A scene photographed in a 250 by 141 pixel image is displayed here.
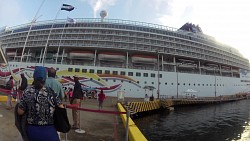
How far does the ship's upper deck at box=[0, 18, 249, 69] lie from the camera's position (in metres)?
37.5

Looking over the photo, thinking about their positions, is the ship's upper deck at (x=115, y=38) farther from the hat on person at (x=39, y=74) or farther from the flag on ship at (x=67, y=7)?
the hat on person at (x=39, y=74)

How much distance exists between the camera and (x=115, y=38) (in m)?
38.1

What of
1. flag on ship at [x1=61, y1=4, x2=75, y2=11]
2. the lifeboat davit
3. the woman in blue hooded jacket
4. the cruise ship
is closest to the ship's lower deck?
the cruise ship

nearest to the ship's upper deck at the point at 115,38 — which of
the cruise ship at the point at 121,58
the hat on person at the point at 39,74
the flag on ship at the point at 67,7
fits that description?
the cruise ship at the point at 121,58

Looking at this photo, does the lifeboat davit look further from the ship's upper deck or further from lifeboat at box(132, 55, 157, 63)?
lifeboat at box(132, 55, 157, 63)

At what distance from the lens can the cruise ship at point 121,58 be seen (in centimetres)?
3466

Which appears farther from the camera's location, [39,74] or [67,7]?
[67,7]

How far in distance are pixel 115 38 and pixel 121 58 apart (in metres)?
4.18

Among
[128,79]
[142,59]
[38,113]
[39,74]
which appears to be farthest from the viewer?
[142,59]

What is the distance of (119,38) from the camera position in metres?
38.2

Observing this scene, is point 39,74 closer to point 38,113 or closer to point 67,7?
point 38,113

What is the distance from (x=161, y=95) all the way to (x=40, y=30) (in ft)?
85.5

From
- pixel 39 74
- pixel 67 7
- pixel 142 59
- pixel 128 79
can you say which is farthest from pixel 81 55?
pixel 39 74

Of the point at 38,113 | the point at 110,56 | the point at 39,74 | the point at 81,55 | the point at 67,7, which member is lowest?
the point at 38,113
